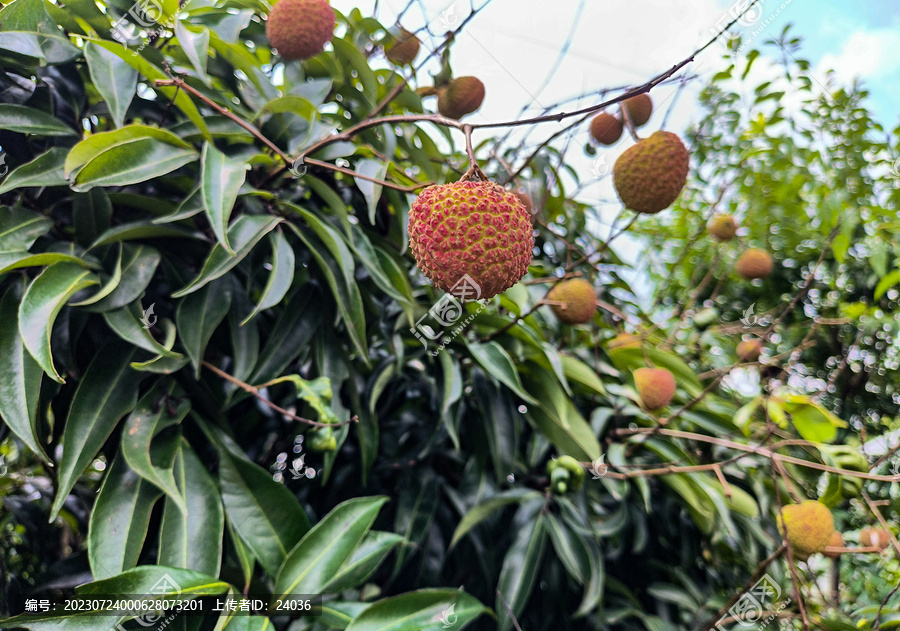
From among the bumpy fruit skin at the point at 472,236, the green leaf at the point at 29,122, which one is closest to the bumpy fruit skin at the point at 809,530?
the bumpy fruit skin at the point at 472,236

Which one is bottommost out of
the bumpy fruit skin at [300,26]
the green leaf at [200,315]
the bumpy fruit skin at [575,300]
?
the green leaf at [200,315]

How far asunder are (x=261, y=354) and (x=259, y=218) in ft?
0.49

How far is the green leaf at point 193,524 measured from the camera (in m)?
0.48

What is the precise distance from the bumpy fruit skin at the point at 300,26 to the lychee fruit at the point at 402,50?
0.14 m

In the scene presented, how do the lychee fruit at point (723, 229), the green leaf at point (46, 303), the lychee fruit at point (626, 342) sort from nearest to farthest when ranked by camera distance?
the green leaf at point (46, 303) < the lychee fruit at point (626, 342) < the lychee fruit at point (723, 229)

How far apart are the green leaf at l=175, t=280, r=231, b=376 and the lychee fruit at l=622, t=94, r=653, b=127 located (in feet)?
1.50

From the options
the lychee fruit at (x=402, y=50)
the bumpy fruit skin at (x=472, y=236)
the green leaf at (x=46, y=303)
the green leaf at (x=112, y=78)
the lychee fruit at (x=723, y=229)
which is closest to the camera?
the bumpy fruit skin at (x=472, y=236)

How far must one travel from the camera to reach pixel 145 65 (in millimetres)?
523

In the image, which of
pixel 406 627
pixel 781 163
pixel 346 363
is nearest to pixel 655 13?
pixel 346 363

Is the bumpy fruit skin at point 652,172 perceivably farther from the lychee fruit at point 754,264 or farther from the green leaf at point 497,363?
the lychee fruit at point 754,264

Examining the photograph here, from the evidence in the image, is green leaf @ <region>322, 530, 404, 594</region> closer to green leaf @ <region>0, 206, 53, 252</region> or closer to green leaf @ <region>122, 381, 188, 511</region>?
green leaf @ <region>122, 381, 188, 511</region>

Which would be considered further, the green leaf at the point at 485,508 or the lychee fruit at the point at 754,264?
the lychee fruit at the point at 754,264

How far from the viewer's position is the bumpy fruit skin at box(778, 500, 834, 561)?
656mm

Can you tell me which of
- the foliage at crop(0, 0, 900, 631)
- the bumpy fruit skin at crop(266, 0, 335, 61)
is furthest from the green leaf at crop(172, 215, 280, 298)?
the bumpy fruit skin at crop(266, 0, 335, 61)
